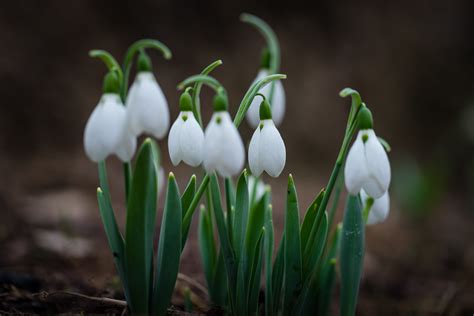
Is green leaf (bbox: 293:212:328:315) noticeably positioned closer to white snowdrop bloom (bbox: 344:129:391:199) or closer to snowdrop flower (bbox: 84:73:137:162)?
white snowdrop bloom (bbox: 344:129:391:199)

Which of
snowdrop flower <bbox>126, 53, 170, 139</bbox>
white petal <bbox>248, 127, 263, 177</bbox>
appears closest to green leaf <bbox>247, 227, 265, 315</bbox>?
white petal <bbox>248, 127, 263, 177</bbox>

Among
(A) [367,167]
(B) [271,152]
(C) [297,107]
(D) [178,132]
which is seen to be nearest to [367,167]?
(A) [367,167]

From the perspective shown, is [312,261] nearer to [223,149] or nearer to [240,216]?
[240,216]

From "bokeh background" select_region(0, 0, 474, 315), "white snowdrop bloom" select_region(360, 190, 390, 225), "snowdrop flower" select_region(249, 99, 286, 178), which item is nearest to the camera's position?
"snowdrop flower" select_region(249, 99, 286, 178)

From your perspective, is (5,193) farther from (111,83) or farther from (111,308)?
(111,83)

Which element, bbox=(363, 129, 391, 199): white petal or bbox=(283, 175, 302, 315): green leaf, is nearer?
bbox=(363, 129, 391, 199): white petal

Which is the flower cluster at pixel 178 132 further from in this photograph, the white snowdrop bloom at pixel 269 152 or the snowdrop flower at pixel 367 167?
the snowdrop flower at pixel 367 167
